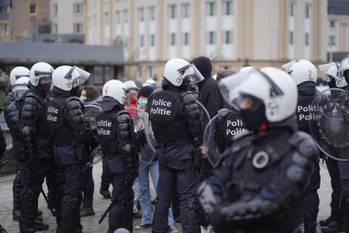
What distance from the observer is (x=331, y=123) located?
874 cm

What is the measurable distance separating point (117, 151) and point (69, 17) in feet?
319

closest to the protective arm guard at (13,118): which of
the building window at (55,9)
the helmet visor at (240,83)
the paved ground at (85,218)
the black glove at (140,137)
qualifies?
the paved ground at (85,218)

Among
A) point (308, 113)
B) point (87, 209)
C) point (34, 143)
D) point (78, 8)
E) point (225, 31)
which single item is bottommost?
point (87, 209)

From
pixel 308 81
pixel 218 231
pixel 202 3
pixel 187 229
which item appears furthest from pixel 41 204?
pixel 202 3

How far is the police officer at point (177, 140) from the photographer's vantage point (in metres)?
8.50

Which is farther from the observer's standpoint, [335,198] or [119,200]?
[335,198]

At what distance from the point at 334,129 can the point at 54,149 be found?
3450 mm

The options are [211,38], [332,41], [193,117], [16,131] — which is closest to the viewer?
[193,117]

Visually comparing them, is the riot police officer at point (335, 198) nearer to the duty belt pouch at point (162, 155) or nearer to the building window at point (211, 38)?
the duty belt pouch at point (162, 155)

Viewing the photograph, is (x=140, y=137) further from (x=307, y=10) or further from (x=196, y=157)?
(x=307, y=10)

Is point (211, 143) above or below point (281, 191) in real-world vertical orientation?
above

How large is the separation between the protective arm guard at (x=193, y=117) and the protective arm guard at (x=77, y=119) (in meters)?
1.33

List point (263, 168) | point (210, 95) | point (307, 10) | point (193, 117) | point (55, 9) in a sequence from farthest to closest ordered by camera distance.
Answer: point (55, 9) → point (307, 10) → point (210, 95) → point (193, 117) → point (263, 168)

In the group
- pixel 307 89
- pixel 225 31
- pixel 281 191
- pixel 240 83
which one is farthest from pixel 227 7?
pixel 281 191
